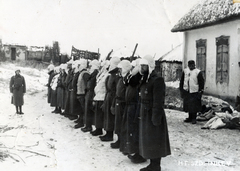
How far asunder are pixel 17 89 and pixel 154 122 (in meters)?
6.48

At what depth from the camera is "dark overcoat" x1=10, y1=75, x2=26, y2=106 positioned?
333 inches

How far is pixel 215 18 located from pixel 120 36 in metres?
3.88

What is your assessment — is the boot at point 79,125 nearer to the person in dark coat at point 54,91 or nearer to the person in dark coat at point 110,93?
the person in dark coat at point 110,93

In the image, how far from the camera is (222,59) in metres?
9.98

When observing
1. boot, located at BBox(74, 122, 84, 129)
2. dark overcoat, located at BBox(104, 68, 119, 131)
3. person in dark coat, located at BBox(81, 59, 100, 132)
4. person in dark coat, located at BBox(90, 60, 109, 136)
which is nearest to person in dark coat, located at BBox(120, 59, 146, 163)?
dark overcoat, located at BBox(104, 68, 119, 131)

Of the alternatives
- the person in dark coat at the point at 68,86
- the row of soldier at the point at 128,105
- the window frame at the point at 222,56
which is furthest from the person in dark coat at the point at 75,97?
the window frame at the point at 222,56

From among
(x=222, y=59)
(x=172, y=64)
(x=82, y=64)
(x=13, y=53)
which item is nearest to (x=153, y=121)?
(x=82, y=64)

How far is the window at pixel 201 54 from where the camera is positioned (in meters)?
11.2

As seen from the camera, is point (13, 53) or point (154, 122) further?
point (13, 53)

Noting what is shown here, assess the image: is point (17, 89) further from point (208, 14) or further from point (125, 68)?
point (208, 14)

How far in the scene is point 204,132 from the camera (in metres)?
6.29

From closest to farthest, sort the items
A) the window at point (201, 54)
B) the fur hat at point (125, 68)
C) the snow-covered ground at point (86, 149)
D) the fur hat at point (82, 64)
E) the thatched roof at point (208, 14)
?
the snow-covered ground at point (86, 149) < the fur hat at point (125, 68) < the fur hat at point (82, 64) < the thatched roof at point (208, 14) < the window at point (201, 54)

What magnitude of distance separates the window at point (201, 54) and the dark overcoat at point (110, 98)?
23.2 feet

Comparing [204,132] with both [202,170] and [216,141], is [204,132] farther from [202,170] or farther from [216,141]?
[202,170]
